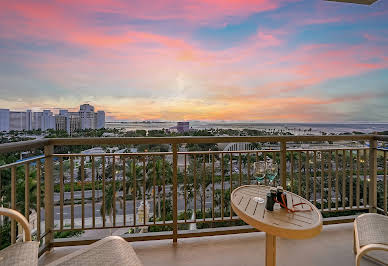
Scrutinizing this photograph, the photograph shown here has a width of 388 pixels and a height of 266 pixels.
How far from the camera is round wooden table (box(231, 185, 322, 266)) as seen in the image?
1083 mm

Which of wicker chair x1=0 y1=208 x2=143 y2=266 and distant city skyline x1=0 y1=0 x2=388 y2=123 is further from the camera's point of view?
distant city skyline x1=0 y1=0 x2=388 y2=123

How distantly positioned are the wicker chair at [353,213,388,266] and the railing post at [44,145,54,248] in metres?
2.69

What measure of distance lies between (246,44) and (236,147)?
213 centimetres

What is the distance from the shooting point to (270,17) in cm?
339

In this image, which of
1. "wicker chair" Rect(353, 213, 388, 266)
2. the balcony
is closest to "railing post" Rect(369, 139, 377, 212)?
the balcony

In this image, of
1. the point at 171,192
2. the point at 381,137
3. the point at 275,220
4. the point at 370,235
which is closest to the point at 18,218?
the point at 171,192

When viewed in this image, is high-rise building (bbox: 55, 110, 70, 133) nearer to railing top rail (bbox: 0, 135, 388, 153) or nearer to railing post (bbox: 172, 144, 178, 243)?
railing top rail (bbox: 0, 135, 388, 153)

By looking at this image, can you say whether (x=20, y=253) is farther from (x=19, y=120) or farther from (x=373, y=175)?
(x=373, y=175)

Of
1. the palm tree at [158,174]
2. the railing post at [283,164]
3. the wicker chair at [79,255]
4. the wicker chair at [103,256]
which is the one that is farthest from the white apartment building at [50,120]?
the railing post at [283,164]

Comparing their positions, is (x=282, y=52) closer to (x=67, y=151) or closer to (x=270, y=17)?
(x=270, y=17)

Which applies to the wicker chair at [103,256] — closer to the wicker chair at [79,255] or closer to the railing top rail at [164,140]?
the wicker chair at [79,255]

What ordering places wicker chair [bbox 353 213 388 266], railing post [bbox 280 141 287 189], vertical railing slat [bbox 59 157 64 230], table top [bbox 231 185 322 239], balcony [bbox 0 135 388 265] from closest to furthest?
table top [bbox 231 185 322 239] → wicker chair [bbox 353 213 388 266] → balcony [bbox 0 135 388 265] → vertical railing slat [bbox 59 157 64 230] → railing post [bbox 280 141 287 189]

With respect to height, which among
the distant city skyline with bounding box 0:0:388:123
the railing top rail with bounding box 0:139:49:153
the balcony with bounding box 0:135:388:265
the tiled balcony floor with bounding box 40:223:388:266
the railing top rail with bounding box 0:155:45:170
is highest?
the distant city skyline with bounding box 0:0:388:123

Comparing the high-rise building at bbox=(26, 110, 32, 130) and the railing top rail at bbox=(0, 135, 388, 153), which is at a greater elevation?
the high-rise building at bbox=(26, 110, 32, 130)
